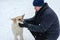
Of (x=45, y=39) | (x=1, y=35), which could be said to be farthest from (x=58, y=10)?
(x=45, y=39)

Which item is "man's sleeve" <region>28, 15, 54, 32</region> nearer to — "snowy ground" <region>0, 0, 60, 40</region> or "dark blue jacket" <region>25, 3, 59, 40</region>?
"dark blue jacket" <region>25, 3, 59, 40</region>

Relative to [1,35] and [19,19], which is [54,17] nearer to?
[19,19]

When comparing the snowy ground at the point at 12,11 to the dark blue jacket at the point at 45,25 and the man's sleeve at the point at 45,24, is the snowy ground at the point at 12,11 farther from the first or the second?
the man's sleeve at the point at 45,24

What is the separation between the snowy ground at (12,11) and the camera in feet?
17.6

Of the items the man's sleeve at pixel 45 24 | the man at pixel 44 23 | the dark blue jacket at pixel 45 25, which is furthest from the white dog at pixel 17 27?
the man's sleeve at pixel 45 24

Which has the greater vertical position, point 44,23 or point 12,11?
point 44,23

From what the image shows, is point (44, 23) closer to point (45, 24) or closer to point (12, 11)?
point (45, 24)

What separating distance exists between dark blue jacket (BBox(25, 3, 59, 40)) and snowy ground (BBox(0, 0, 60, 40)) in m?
0.91

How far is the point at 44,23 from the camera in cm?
398

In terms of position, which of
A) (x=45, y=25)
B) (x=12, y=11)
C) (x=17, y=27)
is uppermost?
(x=45, y=25)

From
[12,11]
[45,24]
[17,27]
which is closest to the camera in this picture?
[45,24]

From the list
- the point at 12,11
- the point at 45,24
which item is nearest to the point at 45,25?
the point at 45,24

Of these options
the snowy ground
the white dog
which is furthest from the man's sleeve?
the snowy ground

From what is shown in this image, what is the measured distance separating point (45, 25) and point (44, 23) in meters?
0.04
